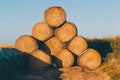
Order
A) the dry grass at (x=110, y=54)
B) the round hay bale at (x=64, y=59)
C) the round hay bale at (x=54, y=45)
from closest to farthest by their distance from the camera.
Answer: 1. the dry grass at (x=110, y=54)
2. the round hay bale at (x=64, y=59)
3. the round hay bale at (x=54, y=45)

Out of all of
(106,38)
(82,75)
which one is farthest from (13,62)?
(106,38)

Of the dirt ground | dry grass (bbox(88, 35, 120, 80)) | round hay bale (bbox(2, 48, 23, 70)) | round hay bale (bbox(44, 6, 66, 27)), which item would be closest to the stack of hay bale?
round hay bale (bbox(44, 6, 66, 27))

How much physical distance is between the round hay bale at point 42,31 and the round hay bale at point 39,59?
2.74 feet

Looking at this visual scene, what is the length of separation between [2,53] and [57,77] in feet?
6.71

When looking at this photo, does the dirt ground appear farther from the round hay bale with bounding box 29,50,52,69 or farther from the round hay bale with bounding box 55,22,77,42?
the round hay bale with bounding box 55,22,77,42

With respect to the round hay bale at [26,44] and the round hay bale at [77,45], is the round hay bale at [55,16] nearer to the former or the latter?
the round hay bale at [77,45]

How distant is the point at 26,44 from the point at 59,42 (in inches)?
56.4

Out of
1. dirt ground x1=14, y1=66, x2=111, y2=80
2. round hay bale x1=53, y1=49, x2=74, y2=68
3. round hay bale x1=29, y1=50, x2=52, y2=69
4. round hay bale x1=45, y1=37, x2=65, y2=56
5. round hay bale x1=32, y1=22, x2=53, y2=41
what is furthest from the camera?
round hay bale x1=45, y1=37, x2=65, y2=56

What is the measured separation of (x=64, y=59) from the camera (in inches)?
566

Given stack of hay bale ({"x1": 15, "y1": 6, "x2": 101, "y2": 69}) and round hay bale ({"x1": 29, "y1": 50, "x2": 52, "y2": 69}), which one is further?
stack of hay bale ({"x1": 15, "y1": 6, "x2": 101, "y2": 69})

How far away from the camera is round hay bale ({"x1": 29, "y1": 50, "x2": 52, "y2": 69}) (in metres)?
14.0

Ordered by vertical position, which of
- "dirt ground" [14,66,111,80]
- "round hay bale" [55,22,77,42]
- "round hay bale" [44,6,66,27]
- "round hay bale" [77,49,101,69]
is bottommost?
"dirt ground" [14,66,111,80]

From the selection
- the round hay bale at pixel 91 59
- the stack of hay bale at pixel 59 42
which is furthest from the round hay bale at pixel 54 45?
the round hay bale at pixel 91 59

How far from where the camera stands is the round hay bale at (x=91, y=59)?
14.2m
